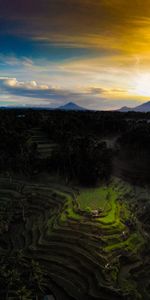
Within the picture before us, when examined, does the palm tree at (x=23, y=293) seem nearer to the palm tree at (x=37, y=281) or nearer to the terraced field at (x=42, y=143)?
the palm tree at (x=37, y=281)

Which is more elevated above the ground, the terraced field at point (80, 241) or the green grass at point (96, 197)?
the green grass at point (96, 197)

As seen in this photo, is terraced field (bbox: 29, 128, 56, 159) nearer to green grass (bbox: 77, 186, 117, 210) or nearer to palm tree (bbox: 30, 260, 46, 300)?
green grass (bbox: 77, 186, 117, 210)

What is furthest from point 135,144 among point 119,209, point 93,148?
point 119,209

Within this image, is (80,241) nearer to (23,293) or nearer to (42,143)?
(23,293)

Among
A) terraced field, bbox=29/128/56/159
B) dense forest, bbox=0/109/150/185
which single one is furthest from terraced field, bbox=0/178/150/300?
terraced field, bbox=29/128/56/159

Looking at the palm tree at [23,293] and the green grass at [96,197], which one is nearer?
the palm tree at [23,293]

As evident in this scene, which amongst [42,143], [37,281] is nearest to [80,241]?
[37,281]

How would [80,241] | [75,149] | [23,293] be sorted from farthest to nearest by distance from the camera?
[75,149] < [80,241] < [23,293]

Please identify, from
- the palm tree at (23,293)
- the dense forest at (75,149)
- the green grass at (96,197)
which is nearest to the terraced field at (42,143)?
the dense forest at (75,149)
